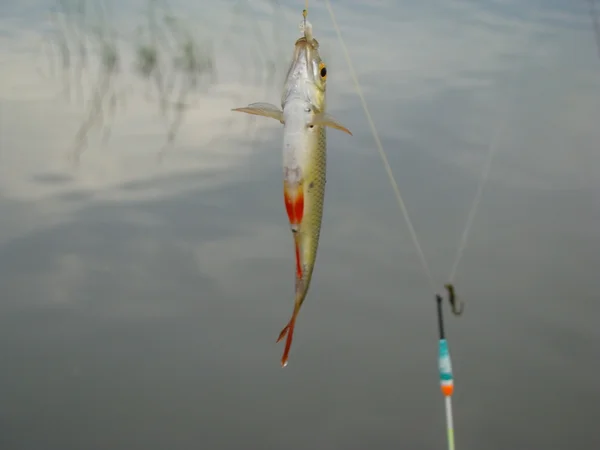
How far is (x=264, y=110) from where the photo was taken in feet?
6.81

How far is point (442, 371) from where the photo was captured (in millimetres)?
2469

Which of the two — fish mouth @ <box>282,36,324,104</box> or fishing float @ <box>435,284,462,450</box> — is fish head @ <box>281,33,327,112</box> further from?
fishing float @ <box>435,284,462,450</box>

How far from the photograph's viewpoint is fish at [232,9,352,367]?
6.59ft

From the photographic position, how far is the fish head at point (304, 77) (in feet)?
6.80

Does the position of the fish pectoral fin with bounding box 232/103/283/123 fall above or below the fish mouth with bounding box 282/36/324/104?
below

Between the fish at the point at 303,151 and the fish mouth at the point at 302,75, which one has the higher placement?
the fish mouth at the point at 302,75

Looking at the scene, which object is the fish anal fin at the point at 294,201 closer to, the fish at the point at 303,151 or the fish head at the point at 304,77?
the fish at the point at 303,151

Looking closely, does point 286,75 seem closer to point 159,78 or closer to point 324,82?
point 324,82

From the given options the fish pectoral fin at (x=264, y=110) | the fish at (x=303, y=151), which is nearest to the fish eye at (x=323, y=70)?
the fish at (x=303, y=151)

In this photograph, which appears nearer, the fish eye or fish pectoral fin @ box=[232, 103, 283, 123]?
fish pectoral fin @ box=[232, 103, 283, 123]

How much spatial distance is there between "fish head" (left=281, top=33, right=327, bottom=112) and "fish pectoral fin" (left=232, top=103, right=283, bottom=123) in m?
0.03

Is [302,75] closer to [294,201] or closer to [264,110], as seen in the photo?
[264,110]

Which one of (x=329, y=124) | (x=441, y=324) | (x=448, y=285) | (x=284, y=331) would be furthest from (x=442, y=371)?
(x=329, y=124)

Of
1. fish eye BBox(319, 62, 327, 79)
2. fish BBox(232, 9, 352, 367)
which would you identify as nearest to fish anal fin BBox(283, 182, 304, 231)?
fish BBox(232, 9, 352, 367)
